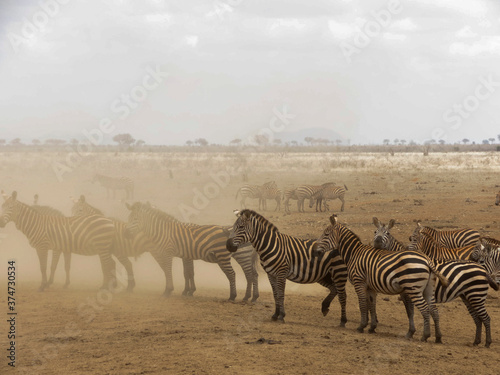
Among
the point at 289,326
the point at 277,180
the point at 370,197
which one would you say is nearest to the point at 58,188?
the point at 277,180

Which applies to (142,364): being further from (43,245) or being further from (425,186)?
(425,186)

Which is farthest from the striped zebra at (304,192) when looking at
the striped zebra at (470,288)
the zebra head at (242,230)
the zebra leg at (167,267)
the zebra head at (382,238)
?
the striped zebra at (470,288)

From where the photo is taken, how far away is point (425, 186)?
2942 cm

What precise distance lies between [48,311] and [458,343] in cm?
680

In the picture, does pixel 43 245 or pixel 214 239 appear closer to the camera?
pixel 214 239

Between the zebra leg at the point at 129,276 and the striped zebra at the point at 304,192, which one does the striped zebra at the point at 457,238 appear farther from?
the striped zebra at the point at 304,192

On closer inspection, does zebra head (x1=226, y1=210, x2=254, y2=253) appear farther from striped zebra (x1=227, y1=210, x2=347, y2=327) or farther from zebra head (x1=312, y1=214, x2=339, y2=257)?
zebra head (x1=312, y1=214, x2=339, y2=257)

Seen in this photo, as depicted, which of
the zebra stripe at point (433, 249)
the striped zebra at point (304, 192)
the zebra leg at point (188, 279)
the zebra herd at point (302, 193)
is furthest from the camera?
the striped zebra at point (304, 192)

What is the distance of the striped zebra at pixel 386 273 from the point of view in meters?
8.01

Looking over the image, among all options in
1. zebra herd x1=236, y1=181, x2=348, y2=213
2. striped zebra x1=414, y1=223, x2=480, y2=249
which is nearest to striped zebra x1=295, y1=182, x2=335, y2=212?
zebra herd x1=236, y1=181, x2=348, y2=213

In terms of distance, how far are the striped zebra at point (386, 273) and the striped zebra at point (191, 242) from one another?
7.81 ft

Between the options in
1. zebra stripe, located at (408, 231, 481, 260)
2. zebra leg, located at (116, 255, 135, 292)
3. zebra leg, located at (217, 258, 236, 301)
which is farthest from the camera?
zebra leg, located at (116, 255, 135, 292)

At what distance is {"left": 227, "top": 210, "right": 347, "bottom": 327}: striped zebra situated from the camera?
365 inches

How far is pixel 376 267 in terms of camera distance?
8.38 metres
